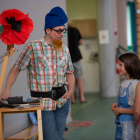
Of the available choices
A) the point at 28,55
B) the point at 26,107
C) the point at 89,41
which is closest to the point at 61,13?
the point at 28,55

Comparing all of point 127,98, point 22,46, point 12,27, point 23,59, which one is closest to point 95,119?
point 22,46

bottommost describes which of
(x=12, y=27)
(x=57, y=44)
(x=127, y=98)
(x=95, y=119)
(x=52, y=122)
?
(x=95, y=119)

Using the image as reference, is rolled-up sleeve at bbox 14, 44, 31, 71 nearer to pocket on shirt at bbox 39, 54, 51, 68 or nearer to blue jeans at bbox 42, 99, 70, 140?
pocket on shirt at bbox 39, 54, 51, 68

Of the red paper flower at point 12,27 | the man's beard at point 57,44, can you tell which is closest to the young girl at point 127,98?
the man's beard at point 57,44

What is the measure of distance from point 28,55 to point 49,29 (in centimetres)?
30

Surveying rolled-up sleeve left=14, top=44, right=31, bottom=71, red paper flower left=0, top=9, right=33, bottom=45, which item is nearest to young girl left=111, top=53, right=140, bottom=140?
rolled-up sleeve left=14, top=44, right=31, bottom=71

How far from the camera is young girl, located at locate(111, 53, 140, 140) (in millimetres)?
2418

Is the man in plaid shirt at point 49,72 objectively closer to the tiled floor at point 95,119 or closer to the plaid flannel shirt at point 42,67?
the plaid flannel shirt at point 42,67

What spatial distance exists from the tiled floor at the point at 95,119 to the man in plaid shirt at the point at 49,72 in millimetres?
1590

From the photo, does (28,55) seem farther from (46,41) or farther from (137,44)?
(137,44)

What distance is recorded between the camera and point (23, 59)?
2293 millimetres

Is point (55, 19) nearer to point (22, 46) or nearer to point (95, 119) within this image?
point (22, 46)

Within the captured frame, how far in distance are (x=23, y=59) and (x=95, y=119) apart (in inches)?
117

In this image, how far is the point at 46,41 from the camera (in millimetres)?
2389
